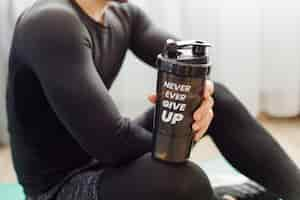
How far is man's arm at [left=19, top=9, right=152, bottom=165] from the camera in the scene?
812 millimetres

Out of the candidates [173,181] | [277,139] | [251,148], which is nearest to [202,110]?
[173,181]

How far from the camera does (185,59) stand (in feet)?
2.47

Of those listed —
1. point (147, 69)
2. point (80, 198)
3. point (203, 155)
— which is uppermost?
point (147, 69)

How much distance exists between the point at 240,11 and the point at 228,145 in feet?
2.31

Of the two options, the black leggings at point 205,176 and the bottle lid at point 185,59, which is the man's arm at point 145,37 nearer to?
the black leggings at point 205,176

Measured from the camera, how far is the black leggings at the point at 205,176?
0.84 m

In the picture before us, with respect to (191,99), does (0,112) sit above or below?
below

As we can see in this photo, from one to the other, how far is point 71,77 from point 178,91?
18cm

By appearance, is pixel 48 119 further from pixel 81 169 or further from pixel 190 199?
pixel 190 199

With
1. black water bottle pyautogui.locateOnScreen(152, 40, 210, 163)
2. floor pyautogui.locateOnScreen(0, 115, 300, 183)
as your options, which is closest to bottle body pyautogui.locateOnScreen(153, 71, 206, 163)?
black water bottle pyautogui.locateOnScreen(152, 40, 210, 163)

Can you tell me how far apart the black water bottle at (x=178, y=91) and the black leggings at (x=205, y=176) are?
2.6 inches

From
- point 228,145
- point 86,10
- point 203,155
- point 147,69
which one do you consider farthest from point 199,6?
point 86,10

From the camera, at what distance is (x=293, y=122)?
1.83m

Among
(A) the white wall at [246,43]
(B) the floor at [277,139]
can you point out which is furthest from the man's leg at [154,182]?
(A) the white wall at [246,43]
